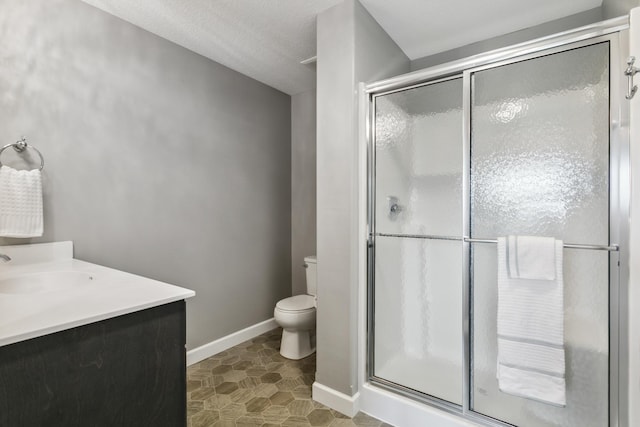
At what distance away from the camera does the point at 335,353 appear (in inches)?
73.7

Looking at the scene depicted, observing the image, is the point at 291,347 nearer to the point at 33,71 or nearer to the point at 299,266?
the point at 299,266

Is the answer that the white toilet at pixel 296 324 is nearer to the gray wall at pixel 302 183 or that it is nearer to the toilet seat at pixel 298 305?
the toilet seat at pixel 298 305

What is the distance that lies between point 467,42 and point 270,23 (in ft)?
4.65

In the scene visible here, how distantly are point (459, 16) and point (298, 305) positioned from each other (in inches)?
90.6

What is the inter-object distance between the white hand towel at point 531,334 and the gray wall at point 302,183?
74.5 inches

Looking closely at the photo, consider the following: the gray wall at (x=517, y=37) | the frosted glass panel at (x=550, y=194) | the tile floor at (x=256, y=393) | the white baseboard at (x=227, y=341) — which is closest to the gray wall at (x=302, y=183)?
the white baseboard at (x=227, y=341)

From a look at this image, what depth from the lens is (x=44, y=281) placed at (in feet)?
4.71

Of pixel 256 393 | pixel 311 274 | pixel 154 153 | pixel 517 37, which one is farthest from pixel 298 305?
pixel 517 37

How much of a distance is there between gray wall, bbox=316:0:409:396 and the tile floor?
18 cm

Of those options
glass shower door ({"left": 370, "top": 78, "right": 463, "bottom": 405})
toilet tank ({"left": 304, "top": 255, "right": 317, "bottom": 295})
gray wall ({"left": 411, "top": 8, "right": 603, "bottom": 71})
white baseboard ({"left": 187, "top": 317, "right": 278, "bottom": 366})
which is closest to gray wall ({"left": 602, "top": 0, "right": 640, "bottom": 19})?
gray wall ({"left": 411, "top": 8, "right": 603, "bottom": 71})

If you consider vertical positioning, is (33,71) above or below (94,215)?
above

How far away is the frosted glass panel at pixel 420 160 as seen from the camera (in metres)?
1.90

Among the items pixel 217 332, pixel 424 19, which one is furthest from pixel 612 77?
pixel 217 332

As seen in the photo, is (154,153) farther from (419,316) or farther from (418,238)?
(419,316)
